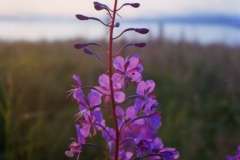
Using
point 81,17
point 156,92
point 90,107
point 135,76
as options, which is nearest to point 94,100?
point 90,107

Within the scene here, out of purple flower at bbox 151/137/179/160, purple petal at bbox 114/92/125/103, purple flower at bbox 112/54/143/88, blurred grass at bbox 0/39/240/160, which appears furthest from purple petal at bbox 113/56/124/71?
blurred grass at bbox 0/39/240/160

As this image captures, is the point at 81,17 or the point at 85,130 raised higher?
the point at 81,17

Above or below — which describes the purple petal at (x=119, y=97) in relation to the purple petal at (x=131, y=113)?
above

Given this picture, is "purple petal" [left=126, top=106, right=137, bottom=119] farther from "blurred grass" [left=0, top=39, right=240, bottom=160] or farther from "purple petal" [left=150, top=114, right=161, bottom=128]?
"blurred grass" [left=0, top=39, right=240, bottom=160]

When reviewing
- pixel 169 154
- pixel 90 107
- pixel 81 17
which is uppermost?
pixel 81 17

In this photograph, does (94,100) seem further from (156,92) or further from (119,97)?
(156,92)

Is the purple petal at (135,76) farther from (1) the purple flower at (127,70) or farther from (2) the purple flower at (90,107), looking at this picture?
(2) the purple flower at (90,107)

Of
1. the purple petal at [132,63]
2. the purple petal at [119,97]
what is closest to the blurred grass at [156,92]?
the purple petal at [119,97]
